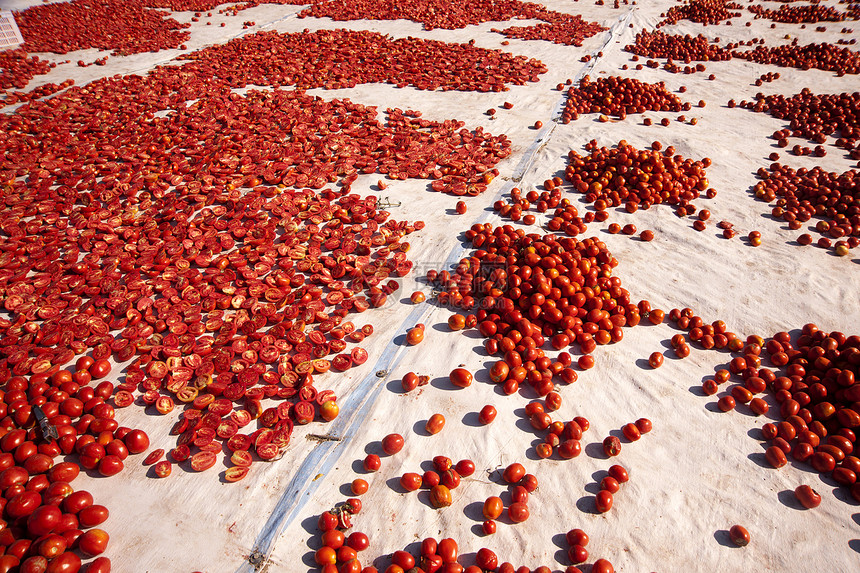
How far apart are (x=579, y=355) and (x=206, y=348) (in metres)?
3.06

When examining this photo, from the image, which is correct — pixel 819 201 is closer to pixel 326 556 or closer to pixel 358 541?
pixel 358 541

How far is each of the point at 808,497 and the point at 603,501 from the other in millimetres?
1224

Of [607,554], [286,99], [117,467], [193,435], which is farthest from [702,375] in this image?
[286,99]

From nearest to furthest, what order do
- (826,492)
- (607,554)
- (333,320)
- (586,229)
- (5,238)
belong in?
(607,554), (826,492), (333,320), (5,238), (586,229)

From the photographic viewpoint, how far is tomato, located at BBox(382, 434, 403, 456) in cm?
281

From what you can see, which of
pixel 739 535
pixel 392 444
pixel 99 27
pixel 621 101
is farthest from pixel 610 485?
pixel 99 27

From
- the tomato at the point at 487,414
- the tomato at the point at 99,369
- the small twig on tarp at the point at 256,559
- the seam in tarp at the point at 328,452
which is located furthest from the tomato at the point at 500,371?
the tomato at the point at 99,369

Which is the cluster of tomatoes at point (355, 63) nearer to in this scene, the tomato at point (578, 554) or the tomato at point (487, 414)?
the tomato at point (487, 414)

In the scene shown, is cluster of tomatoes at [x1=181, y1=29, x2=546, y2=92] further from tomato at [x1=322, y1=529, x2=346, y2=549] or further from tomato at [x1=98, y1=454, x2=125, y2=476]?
tomato at [x1=322, y1=529, x2=346, y2=549]

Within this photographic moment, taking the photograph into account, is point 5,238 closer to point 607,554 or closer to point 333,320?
point 333,320

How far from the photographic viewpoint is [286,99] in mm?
7637

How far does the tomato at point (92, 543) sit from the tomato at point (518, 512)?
230cm

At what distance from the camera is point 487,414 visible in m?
2.99

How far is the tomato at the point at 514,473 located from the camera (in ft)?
8.75
